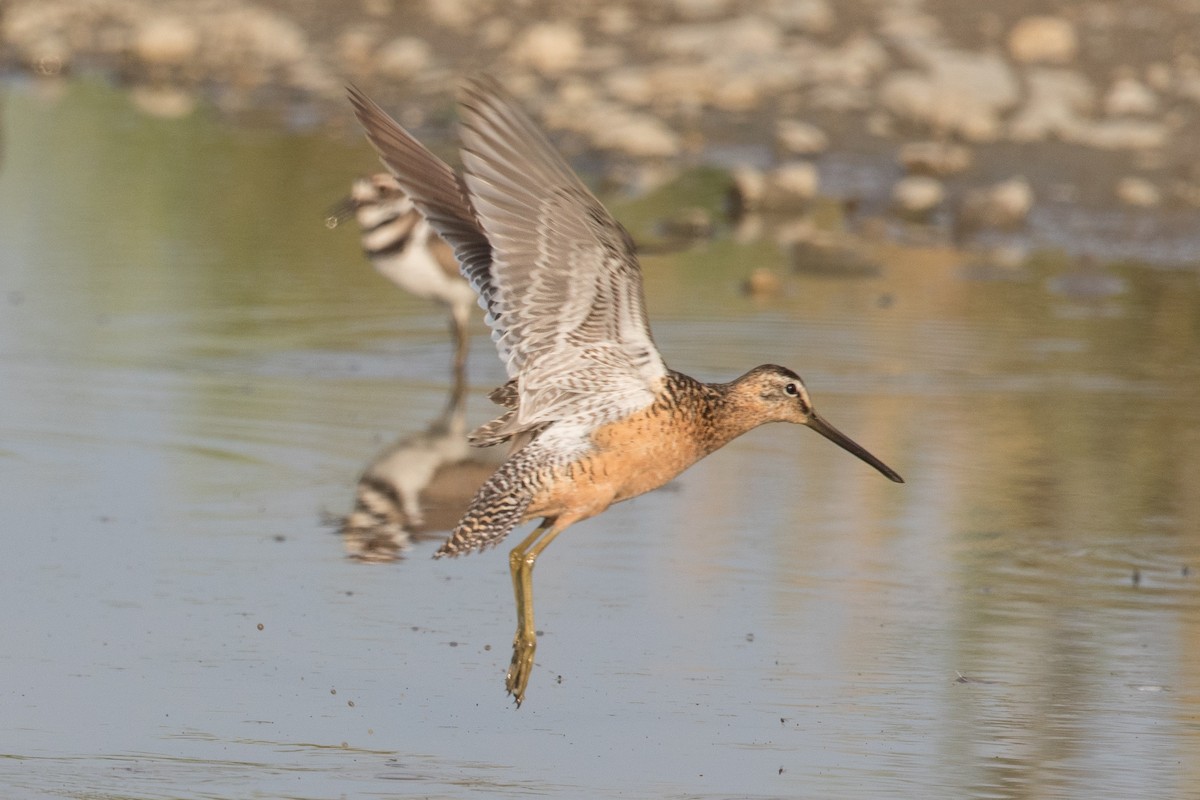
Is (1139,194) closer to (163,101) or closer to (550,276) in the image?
(550,276)

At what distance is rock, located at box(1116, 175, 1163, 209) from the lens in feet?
47.3

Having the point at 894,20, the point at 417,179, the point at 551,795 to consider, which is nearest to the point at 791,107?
the point at 894,20

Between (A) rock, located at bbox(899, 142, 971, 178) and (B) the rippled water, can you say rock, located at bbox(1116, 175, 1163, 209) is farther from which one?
(B) the rippled water

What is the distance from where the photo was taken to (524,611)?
6.26 meters

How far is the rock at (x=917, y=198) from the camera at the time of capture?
14.8 metres

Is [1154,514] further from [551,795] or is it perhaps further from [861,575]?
[551,795]

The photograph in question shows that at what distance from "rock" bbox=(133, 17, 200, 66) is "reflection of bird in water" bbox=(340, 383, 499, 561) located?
13175 millimetres

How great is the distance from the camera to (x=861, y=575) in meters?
7.26

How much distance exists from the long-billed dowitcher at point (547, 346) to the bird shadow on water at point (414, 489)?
43.9 inches

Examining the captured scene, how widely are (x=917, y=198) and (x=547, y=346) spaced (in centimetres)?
907

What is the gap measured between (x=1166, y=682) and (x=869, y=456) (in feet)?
4.12

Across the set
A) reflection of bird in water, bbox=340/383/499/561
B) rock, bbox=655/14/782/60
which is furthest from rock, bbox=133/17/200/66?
reflection of bird in water, bbox=340/383/499/561

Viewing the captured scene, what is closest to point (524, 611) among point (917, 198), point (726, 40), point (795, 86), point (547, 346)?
point (547, 346)

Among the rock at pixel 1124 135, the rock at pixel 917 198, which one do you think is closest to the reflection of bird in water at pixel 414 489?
the rock at pixel 917 198
